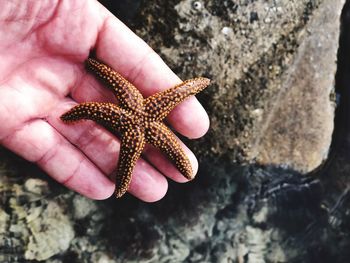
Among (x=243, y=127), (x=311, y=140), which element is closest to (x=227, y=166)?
(x=243, y=127)

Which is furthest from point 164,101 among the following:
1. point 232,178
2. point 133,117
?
point 232,178

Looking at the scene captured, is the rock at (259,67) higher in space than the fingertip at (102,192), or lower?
higher

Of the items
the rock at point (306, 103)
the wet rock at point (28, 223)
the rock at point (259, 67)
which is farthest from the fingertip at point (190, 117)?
the wet rock at point (28, 223)

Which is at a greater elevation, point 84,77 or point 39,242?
point 84,77

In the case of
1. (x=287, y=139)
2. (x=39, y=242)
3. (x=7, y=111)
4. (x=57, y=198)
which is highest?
(x=287, y=139)

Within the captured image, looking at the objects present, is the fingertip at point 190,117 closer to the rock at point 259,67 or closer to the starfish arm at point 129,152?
the starfish arm at point 129,152

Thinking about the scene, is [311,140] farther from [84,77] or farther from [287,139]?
[84,77]

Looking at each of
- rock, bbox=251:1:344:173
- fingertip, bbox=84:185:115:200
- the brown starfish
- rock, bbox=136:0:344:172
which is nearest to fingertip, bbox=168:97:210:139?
the brown starfish

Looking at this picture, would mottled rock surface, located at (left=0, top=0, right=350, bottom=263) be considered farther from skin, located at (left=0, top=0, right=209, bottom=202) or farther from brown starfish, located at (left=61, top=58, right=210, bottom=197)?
brown starfish, located at (left=61, top=58, right=210, bottom=197)
